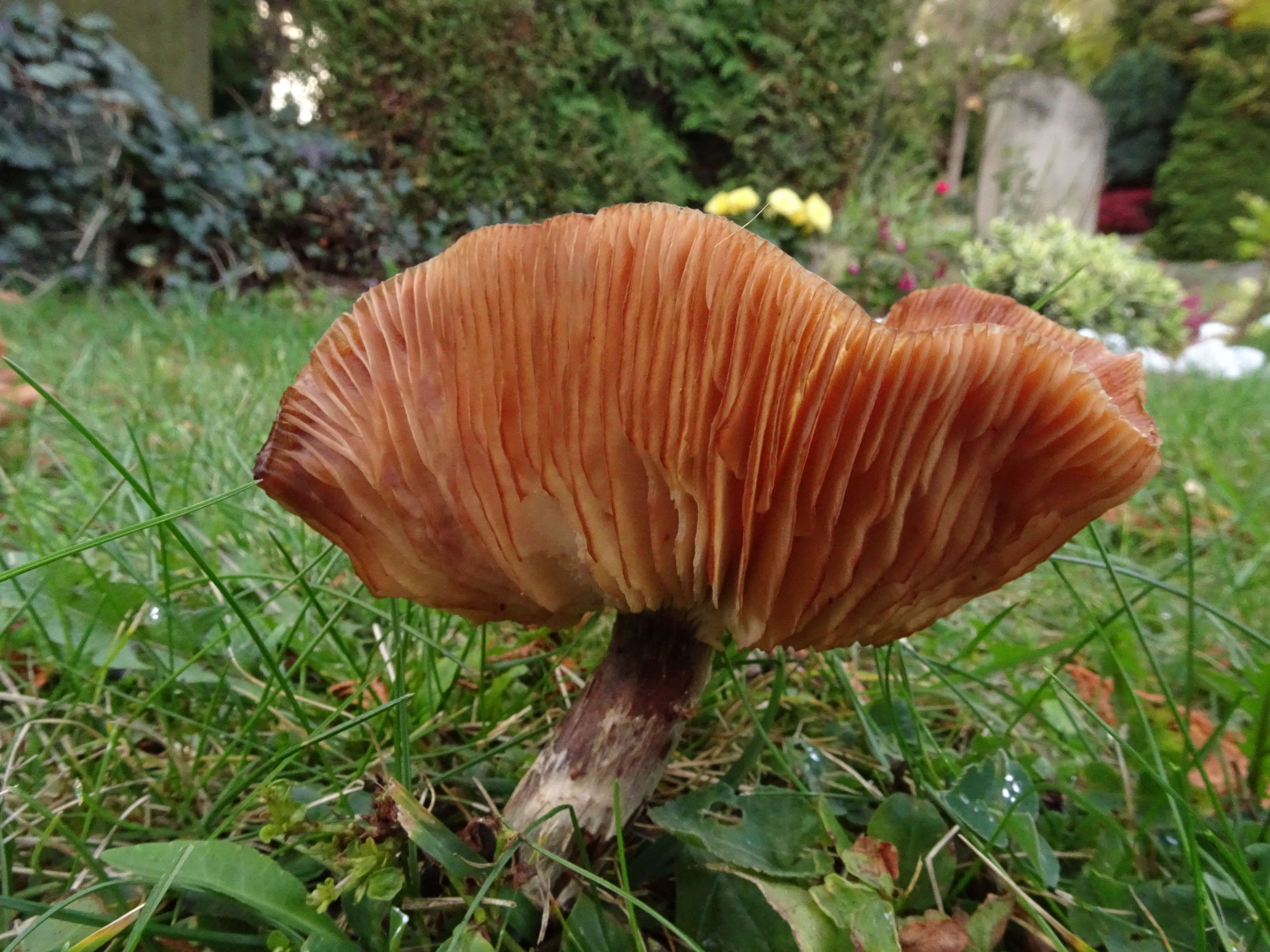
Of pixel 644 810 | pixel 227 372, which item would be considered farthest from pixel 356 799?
pixel 227 372

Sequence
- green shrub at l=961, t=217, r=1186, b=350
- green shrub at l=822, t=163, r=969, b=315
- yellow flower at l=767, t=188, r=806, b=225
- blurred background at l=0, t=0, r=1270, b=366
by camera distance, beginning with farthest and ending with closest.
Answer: green shrub at l=822, t=163, r=969, b=315, green shrub at l=961, t=217, r=1186, b=350, yellow flower at l=767, t=188, r=806, b=225, blurred background at l=0, t=0, r=1270, b=366

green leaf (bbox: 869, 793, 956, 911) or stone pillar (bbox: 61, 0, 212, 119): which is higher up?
stone pillar (bbox: 61, 0, 212, 119)

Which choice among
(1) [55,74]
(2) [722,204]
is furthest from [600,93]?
(1) [55,74]

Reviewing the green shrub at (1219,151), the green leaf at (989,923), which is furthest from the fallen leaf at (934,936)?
the green shrub at (1219,151)

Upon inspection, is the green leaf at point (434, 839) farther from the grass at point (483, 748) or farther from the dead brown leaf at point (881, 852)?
the dead brown leaf at point (881, 852)

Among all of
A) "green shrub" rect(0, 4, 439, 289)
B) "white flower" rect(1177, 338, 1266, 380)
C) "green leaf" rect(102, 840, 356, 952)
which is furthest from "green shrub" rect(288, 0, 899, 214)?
"green leaf" rect(102, 840, 356, 952)

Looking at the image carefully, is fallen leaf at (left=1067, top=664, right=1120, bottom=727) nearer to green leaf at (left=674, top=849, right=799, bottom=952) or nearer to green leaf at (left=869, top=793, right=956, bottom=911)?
green leaf at (left=869, top=793, right=956, bottom=911)
